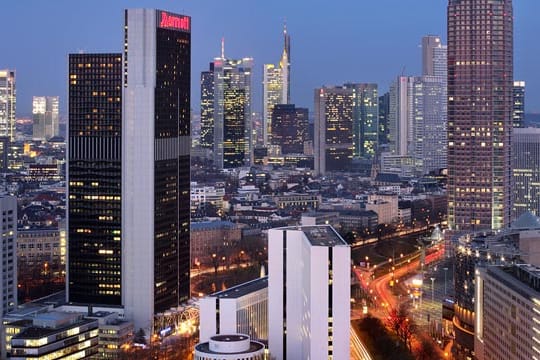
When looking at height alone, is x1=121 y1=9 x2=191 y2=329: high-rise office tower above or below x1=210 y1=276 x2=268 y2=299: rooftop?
above

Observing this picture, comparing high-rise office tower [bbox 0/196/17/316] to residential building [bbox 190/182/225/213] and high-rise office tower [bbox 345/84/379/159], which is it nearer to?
residential building [bbox 190/182/225/213]

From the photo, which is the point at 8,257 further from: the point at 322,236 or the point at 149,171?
the point at 322,236

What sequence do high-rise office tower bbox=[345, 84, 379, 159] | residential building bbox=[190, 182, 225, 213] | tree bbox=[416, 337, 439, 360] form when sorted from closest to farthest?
tree bbox=[416, 337, 439, 360] < residential building bbox=[190, 182, 225, 213] < high-rise office tower bbox=[345, 84, 379, 159]

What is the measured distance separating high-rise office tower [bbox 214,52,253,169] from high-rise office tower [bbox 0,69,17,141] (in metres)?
16.2

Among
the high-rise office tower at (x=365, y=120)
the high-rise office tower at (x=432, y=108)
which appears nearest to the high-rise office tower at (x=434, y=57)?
the high-rise office tower at (x=432, y=108)

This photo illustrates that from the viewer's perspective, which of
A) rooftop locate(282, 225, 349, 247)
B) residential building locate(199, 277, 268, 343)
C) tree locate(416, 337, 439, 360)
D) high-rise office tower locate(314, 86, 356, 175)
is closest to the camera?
rooftop locate(282, 225, 349, 247)

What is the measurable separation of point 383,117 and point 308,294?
8152cm

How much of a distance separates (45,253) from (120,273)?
10852mm

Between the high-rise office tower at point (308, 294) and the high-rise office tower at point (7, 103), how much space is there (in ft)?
188

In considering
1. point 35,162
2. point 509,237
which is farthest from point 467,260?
point 35,162

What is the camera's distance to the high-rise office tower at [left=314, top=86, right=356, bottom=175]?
307ft

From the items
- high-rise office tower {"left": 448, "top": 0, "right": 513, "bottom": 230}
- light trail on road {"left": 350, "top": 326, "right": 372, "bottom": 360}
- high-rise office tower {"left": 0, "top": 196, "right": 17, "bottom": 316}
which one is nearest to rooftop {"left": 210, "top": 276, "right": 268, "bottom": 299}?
light trail on road {"left": 350, "top": 326, "right": 372, "bottom": 360}

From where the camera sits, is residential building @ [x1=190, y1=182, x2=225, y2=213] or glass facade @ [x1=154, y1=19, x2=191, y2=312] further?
residential building @ [x1=190, y1=182, x2=225, y2=213]

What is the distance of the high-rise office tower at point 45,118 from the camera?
90.1 m
